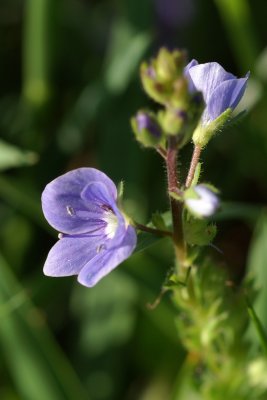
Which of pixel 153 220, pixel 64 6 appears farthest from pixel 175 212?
pixel 64 6

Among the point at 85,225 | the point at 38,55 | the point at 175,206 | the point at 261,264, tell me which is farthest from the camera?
the point at 38,55

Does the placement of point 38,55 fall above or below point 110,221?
above

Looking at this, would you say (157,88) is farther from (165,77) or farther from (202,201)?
(202,201)

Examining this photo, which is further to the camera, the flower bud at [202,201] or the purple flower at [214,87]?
the purple flower at [214,87]

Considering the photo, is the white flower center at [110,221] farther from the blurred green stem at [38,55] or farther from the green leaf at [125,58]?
the blurred green stem at [38,55]

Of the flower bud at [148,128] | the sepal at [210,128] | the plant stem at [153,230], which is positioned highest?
the flower bud at [148,128]

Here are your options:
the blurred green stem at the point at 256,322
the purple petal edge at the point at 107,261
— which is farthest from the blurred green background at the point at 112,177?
the purple petal edge at the point at 107,261

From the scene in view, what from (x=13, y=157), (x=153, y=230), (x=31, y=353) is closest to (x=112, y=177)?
(x=13, y=157)

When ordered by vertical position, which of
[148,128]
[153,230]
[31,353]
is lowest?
[31,353]
